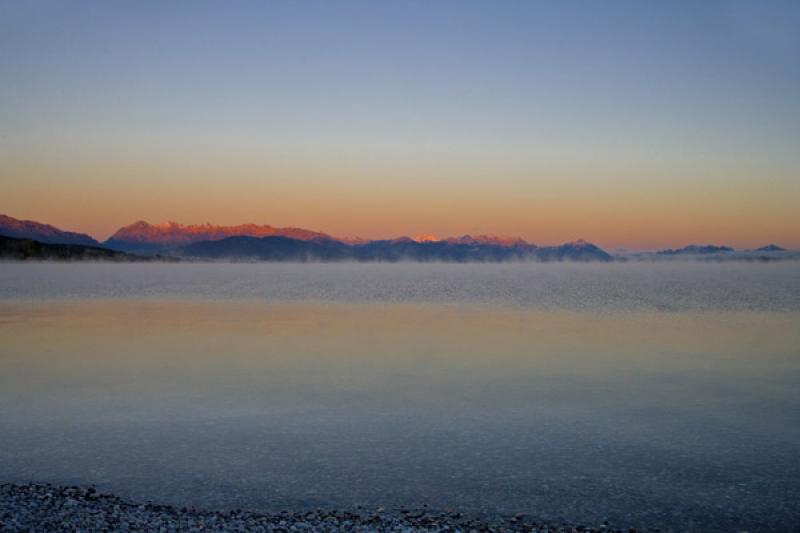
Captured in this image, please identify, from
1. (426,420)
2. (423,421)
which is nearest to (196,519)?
(423,421)

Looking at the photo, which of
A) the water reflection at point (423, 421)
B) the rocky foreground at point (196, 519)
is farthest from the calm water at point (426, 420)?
the rocky foreground at point (196, 519)

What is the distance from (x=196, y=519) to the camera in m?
9.67

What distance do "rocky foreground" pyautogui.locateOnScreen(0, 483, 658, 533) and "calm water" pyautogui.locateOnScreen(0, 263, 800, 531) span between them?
1.67 ft

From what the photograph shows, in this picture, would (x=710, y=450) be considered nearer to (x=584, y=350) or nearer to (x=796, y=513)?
(x=796, y=513)

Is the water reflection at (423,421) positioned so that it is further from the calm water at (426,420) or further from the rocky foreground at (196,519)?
the rocky foreground at (196,519)

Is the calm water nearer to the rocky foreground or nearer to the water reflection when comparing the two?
the water reflection

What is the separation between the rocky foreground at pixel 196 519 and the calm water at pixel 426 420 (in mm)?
510

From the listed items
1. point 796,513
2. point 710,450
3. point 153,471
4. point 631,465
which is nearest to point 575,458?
point 631,465

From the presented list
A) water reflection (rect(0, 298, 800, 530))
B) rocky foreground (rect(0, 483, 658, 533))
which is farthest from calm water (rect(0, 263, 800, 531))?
rocky foreground (rect(0, 483, 658, 533))

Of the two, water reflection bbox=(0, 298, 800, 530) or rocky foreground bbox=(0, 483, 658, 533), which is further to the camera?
water reflection bbox=(0, 298, 800, 530)

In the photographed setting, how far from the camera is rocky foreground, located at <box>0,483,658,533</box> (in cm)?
928

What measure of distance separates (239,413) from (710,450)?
10.6 metres

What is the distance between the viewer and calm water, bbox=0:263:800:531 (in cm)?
1104

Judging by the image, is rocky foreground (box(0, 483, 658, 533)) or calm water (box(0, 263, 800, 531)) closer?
rocky foreground (box(0, 483, 658, 533))
